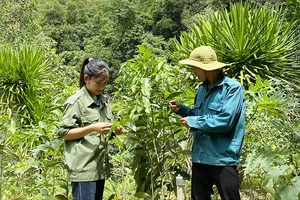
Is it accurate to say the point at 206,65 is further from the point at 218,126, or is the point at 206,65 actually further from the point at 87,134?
the point at 87,134

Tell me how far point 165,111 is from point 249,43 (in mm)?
2105

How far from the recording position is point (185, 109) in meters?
2.05

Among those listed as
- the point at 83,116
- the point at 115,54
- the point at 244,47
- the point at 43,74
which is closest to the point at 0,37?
the point at 43,74

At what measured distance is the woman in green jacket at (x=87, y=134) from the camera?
175cm

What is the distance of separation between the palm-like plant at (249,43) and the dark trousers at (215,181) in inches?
73.6

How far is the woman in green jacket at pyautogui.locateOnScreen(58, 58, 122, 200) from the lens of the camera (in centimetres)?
175

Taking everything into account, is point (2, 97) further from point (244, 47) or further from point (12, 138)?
point (244, 47)

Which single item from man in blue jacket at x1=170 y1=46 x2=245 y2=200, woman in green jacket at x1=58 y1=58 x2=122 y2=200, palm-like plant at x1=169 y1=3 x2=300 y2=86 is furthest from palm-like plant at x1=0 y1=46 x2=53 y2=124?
man in blue jacket at x1=170 y1=46 x2=245 y2=200

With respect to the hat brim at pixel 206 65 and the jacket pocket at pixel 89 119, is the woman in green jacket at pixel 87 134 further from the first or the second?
the hat brim at pixel 206 65

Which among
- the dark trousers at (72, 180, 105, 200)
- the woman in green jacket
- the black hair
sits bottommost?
the dark trousers at (72, 180, 105, 200)

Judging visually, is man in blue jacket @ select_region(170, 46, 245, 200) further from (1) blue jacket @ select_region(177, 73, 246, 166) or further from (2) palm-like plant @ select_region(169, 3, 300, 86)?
(2) palm-like plant @ select_region(169, 3, 300, 86)

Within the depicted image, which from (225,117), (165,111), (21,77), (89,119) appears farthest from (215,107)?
(21,77)

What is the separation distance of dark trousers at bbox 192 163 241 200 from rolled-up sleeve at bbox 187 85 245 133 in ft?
0.75

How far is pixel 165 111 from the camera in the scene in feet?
6.66
